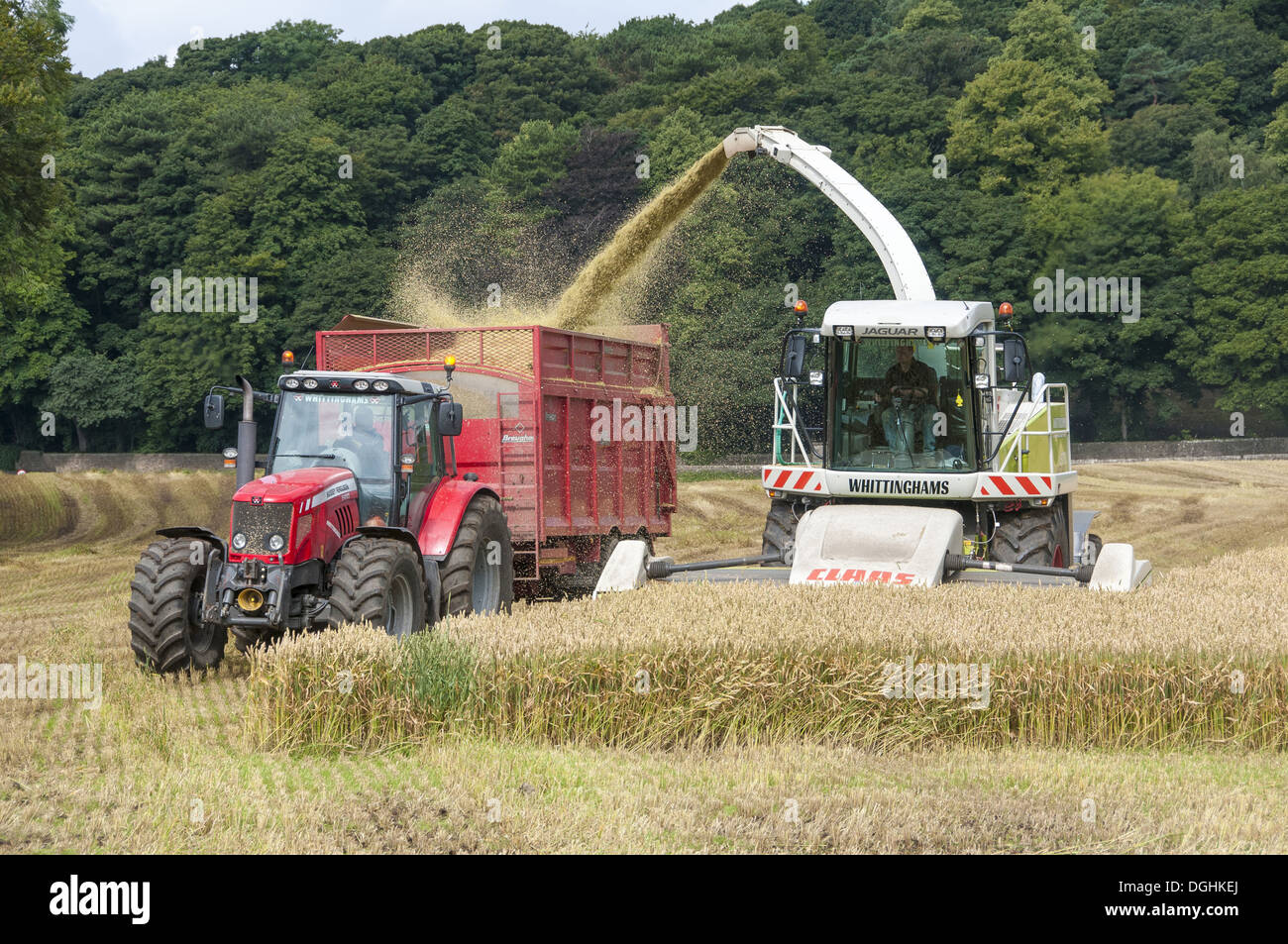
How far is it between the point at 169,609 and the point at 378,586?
1551mm

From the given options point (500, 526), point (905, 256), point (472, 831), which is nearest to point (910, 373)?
point (905, 256)

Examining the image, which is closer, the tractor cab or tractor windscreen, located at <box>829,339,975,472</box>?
the tractor cab

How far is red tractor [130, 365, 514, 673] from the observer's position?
10211mm

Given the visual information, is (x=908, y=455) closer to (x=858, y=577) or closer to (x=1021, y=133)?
(x=858, y=577)

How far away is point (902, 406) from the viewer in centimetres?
1263

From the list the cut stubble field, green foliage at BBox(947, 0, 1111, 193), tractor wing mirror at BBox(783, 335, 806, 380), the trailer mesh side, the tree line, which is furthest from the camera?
green foliage at BBox(947, 0, 1111, 193)

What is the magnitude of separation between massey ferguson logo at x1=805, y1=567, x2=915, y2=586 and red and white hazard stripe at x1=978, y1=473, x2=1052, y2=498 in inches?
59.4

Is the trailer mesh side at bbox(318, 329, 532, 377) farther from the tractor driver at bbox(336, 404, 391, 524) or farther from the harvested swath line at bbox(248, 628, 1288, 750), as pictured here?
the harvested swath line at bbox(248, 628, 1288, 750)

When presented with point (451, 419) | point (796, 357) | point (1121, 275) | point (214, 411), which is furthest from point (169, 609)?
point (1121, 275)

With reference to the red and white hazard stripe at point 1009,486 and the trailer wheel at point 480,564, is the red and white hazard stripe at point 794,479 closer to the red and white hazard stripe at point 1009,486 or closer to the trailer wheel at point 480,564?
the red and white hazard stripe at point 1009,486

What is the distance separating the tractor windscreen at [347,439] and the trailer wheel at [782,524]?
3.54 metres

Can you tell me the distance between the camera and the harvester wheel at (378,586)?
9.97m

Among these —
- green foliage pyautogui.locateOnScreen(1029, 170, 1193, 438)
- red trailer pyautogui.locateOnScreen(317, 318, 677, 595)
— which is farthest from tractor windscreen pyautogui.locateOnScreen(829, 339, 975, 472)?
green foliage pyautogui.locateOnScreen(1029, 170, 1193, 438)

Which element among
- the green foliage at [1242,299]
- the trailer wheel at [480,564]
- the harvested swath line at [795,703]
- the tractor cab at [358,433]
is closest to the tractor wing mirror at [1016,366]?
the harvested swath line at [795,703]
